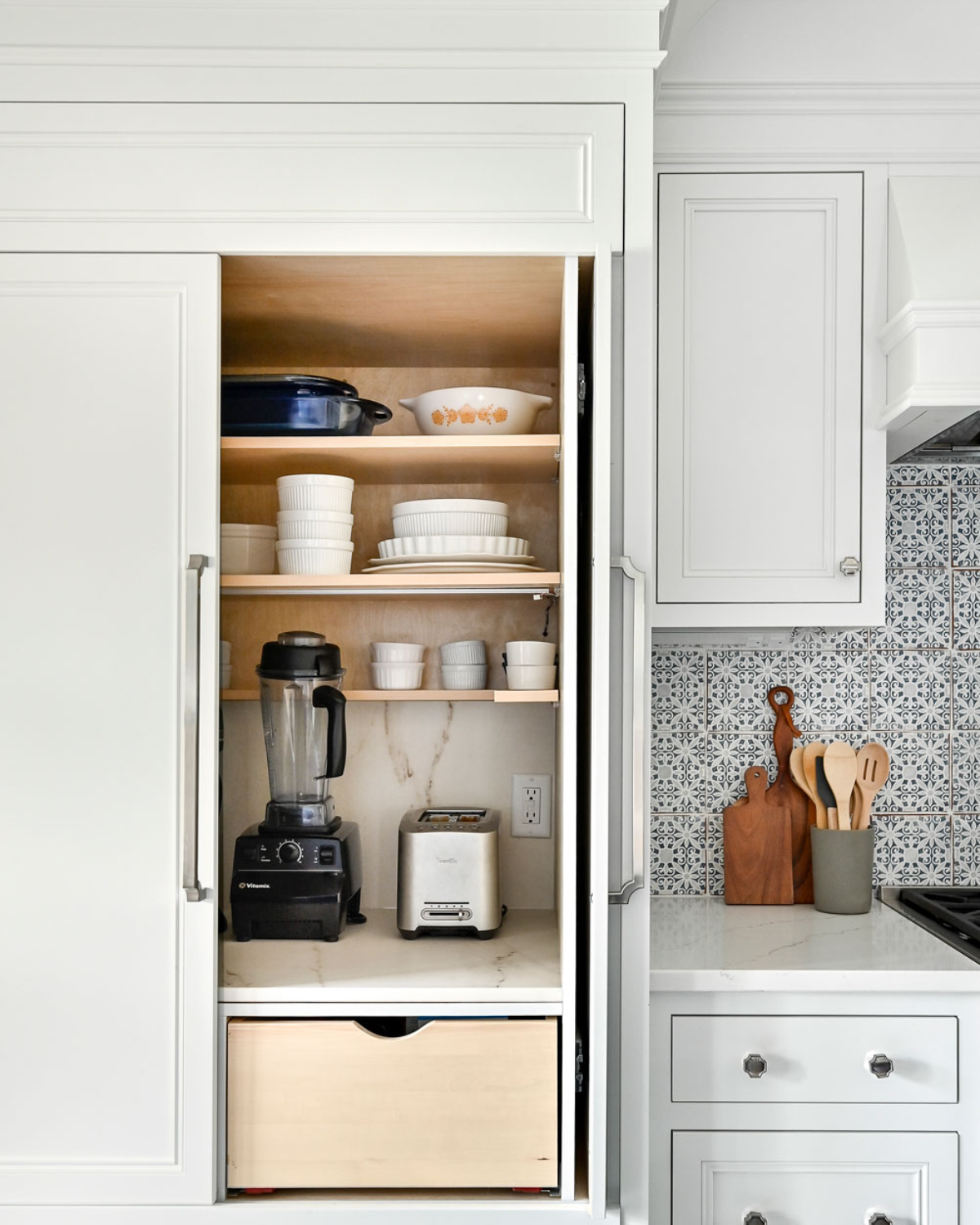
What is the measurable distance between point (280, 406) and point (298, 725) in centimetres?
58

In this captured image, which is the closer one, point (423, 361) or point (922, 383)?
point (922, 383)

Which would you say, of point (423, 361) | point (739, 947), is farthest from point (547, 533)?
point (739, 947)

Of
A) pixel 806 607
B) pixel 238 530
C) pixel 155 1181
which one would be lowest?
pixel 155 1181

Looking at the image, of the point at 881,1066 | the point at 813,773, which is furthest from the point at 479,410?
the point at 881,1066

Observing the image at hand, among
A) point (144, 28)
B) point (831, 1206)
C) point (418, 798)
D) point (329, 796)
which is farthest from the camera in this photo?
point (418, 798)

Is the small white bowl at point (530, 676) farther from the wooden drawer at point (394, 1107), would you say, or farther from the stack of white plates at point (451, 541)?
the wooden drawer at point (394, 1107)

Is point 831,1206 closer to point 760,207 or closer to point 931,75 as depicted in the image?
point 760,207

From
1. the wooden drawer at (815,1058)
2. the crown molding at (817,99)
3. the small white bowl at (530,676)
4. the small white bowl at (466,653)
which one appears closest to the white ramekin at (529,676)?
the small white bowl at (530,676)

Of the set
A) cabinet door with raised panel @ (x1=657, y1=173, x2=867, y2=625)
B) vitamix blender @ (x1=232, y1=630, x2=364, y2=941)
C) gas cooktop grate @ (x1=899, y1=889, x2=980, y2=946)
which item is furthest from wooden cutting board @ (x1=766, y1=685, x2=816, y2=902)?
vitamix blender @ (x1=232, y1=630, x2=364, y2=941)

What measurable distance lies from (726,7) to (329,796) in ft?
5.33

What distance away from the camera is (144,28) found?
1.42 metres

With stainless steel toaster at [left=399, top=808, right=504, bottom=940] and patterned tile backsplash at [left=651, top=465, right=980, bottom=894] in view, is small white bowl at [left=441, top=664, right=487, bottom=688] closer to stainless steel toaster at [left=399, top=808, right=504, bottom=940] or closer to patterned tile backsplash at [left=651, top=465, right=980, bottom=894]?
stainless steel toaster at [left=399, top=808, right=504, bottom=940]

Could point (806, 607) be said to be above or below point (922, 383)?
below

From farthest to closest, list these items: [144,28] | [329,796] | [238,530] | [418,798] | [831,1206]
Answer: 1. [418,798]
2. [329,796]
3. [238,530]
4. [831,1206]
5. [144,28]
